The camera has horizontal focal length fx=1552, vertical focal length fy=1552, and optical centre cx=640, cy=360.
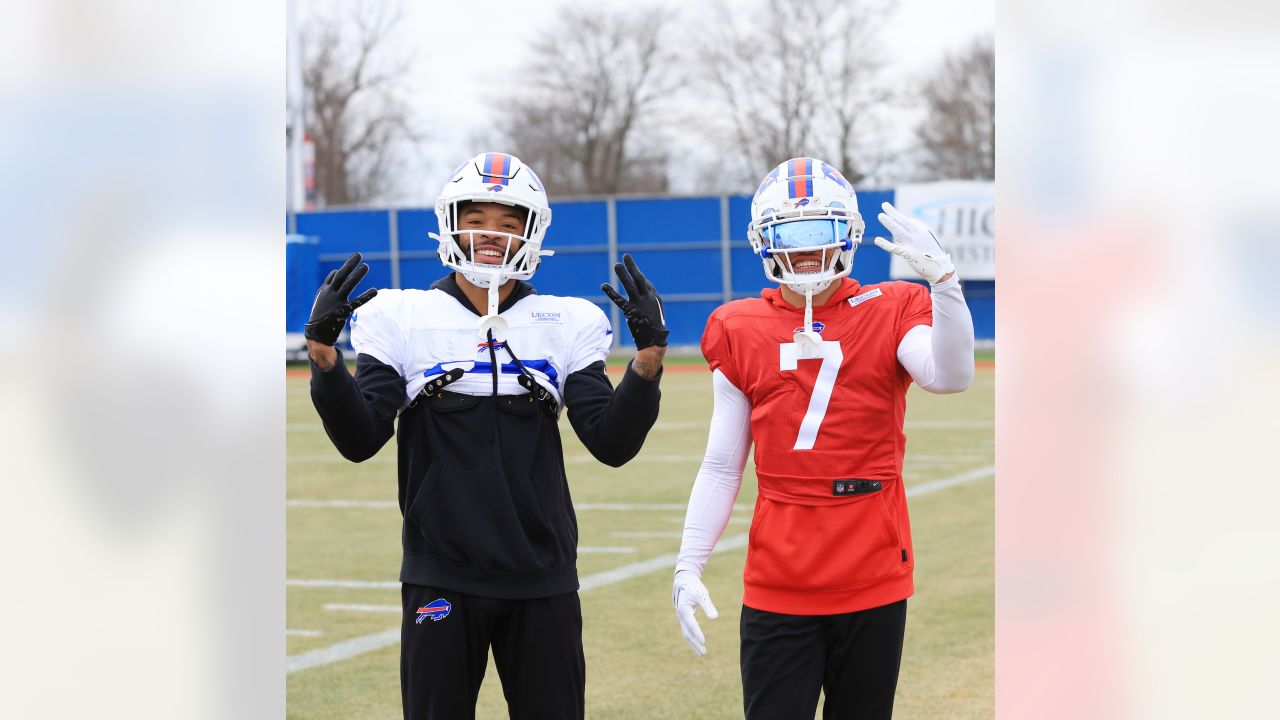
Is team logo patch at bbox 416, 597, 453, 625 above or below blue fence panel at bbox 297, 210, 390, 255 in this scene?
below

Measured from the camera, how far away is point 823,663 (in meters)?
3.36

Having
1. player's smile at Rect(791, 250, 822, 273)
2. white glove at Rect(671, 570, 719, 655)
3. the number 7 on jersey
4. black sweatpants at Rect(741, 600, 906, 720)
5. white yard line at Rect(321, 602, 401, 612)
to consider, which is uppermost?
player's smile at Rect(791, 250, 822, 273)

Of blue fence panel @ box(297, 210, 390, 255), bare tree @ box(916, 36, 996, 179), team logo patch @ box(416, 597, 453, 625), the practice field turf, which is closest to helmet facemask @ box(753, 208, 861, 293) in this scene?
team logo patch @ box(416, 597, 453, 625)

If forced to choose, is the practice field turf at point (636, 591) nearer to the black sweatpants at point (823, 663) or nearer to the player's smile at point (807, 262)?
the black sweatpants at point (823, 663)

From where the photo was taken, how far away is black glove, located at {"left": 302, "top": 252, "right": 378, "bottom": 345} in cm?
302

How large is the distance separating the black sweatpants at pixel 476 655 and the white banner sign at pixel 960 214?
24496 mm

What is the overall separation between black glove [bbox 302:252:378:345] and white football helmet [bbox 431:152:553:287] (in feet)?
0.98

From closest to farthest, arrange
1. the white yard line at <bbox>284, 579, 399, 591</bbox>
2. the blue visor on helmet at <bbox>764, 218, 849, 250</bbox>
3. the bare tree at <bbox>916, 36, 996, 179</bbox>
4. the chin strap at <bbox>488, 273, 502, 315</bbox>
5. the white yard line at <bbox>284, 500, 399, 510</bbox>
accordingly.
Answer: the chin strap at <bbox>488, 273, 502, 315</bbox>
the blue visor on helmet at <bbox>764, 218, 849, 250</bbox>
the white yard line at <bbox>284, 579, 399, 591</bbox>
the white yard line at <bbox>284, 500, 399, 510</bbox>
the bare tree at <bbox>916, 36, 996, 179</bbox>

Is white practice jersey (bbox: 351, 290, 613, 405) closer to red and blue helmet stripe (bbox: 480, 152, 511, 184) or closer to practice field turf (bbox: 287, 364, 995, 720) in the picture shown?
red and blue helmet stripe (bbox: 480, 152, 511, 184)

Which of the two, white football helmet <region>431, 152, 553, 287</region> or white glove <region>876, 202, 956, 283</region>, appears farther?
white football helmet <region>431, 152, 553, 287</region>

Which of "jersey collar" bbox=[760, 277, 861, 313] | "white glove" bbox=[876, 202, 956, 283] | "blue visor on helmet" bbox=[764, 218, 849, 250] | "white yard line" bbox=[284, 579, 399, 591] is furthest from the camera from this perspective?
"white yard line" bbox=[284, 579, 399, 591]

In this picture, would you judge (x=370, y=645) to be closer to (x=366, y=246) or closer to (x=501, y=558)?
(x=501, y=558)

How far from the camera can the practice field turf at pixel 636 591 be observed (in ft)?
17.6
